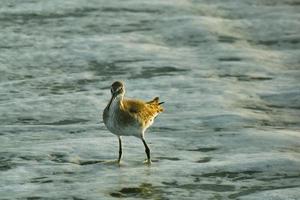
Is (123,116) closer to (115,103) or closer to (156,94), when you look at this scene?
(115,103)

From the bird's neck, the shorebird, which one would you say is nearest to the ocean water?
the shorebird

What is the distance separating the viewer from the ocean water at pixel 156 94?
10.8m

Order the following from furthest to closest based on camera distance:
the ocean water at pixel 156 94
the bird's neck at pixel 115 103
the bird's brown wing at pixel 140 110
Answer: the bird's brown wing at pixel 140 110, the bird's neck at pixel 115 103, the ocean water at pixel 156 94

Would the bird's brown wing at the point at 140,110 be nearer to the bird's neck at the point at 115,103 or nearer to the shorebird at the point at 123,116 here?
the shorebird at the point at 123,116

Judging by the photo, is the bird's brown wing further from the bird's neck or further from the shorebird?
the bird's neck

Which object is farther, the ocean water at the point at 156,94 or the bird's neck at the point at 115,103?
the bird's neck at the point at 115,103

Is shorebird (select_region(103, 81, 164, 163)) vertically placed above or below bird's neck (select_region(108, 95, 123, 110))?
below

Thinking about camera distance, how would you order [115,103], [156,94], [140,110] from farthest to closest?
1. [156,94]
2. [140,110]
3. [115,103]

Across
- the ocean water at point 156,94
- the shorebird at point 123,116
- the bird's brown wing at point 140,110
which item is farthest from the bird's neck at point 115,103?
the ocean water at point 156,94

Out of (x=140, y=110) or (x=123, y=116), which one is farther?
(x=140, y=110)

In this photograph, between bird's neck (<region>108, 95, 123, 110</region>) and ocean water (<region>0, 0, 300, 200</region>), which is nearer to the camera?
ocean water (<region>0, 0, 300, 200</region>)

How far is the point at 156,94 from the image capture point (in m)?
15.1

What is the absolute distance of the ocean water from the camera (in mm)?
10797

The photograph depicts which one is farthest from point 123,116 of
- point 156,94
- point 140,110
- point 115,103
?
point 156,94
